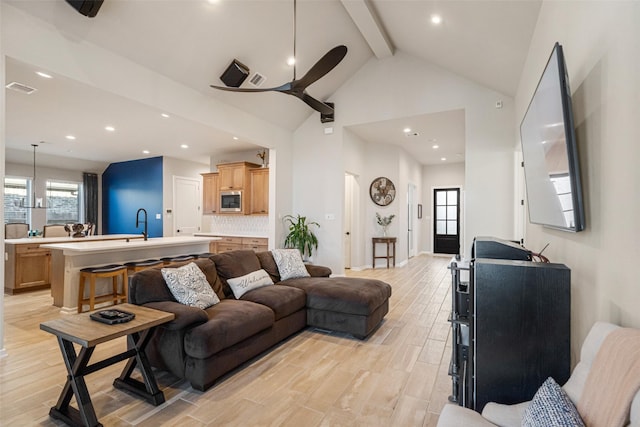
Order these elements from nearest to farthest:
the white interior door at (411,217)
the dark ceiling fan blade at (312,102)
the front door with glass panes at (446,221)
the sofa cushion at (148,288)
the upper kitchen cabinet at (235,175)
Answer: the sofa cushion at (148,288) < the dark ceiling fan blade at (312,102) < the upper kitchen cabinet at (235,175) < the white interior door at (411,217) < the front door with glass panes at (446,221)

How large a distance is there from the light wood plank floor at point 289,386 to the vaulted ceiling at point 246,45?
278 centimetres

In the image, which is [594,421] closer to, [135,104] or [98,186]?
[135,104]

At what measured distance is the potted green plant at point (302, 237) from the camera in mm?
6379

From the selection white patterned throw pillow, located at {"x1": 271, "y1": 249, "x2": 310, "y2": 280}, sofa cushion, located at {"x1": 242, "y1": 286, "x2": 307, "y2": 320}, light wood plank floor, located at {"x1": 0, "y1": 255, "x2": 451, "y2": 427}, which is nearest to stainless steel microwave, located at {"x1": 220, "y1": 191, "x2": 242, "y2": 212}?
white patterned throw pillow, located at {"x1": 271, "y1": 249, "x2": 310, "y2": 280}

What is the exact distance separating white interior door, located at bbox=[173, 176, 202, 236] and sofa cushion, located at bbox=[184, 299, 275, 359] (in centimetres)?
622

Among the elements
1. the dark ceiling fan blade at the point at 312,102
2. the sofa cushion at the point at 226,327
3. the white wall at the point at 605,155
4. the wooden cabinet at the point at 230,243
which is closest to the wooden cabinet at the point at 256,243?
the wooden cabinet at the point at 230,243

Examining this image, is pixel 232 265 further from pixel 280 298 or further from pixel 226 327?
pixel 226 327

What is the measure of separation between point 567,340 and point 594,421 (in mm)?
601

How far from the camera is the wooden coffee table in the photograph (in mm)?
1895

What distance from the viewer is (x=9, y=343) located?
3156 millimetres

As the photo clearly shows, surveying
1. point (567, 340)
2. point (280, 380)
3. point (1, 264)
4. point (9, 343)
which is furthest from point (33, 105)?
point (567, 340)

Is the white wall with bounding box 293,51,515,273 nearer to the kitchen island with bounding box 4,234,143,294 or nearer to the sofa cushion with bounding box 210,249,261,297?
the sofa cushion with bounding box 210,249,261,297

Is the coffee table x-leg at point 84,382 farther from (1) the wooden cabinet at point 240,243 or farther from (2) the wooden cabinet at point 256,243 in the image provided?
(2) the wooden cabinet at point 256,243

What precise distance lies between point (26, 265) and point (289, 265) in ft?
14.8
